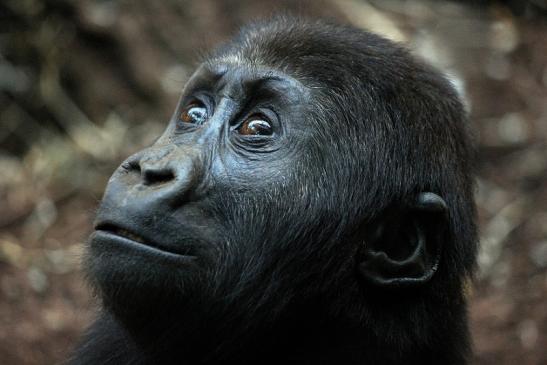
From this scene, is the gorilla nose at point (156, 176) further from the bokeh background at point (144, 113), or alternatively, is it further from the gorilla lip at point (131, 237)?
the bokeh background at point (144, 113)

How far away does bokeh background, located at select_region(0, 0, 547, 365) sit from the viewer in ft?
25.6

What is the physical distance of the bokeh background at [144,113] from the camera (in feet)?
25.6

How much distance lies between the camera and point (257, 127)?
4.48 meters

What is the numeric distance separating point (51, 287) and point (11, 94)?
230cm

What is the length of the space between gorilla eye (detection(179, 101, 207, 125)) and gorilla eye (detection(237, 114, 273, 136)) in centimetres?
26

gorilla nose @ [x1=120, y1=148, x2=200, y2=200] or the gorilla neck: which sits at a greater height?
gorilla nose @ [x1=120, y1=148, x2=200, y2=200]

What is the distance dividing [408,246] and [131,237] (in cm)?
122

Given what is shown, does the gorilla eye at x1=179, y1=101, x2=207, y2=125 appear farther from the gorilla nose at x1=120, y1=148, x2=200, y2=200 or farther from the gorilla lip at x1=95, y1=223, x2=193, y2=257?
the gorilla lip at x1=95, y1=223, x2=193, y2=257

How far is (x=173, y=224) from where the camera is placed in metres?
4.07

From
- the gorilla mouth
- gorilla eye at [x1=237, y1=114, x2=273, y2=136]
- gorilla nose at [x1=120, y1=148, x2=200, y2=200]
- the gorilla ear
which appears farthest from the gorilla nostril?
the gorilla ear

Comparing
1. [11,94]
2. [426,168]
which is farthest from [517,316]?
[11,94]

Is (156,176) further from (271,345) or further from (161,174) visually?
(271,345)

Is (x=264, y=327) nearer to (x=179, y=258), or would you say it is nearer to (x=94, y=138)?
(x=179, y=258)

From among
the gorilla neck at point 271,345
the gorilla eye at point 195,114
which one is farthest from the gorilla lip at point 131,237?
the gorilla eye at point 195,114
